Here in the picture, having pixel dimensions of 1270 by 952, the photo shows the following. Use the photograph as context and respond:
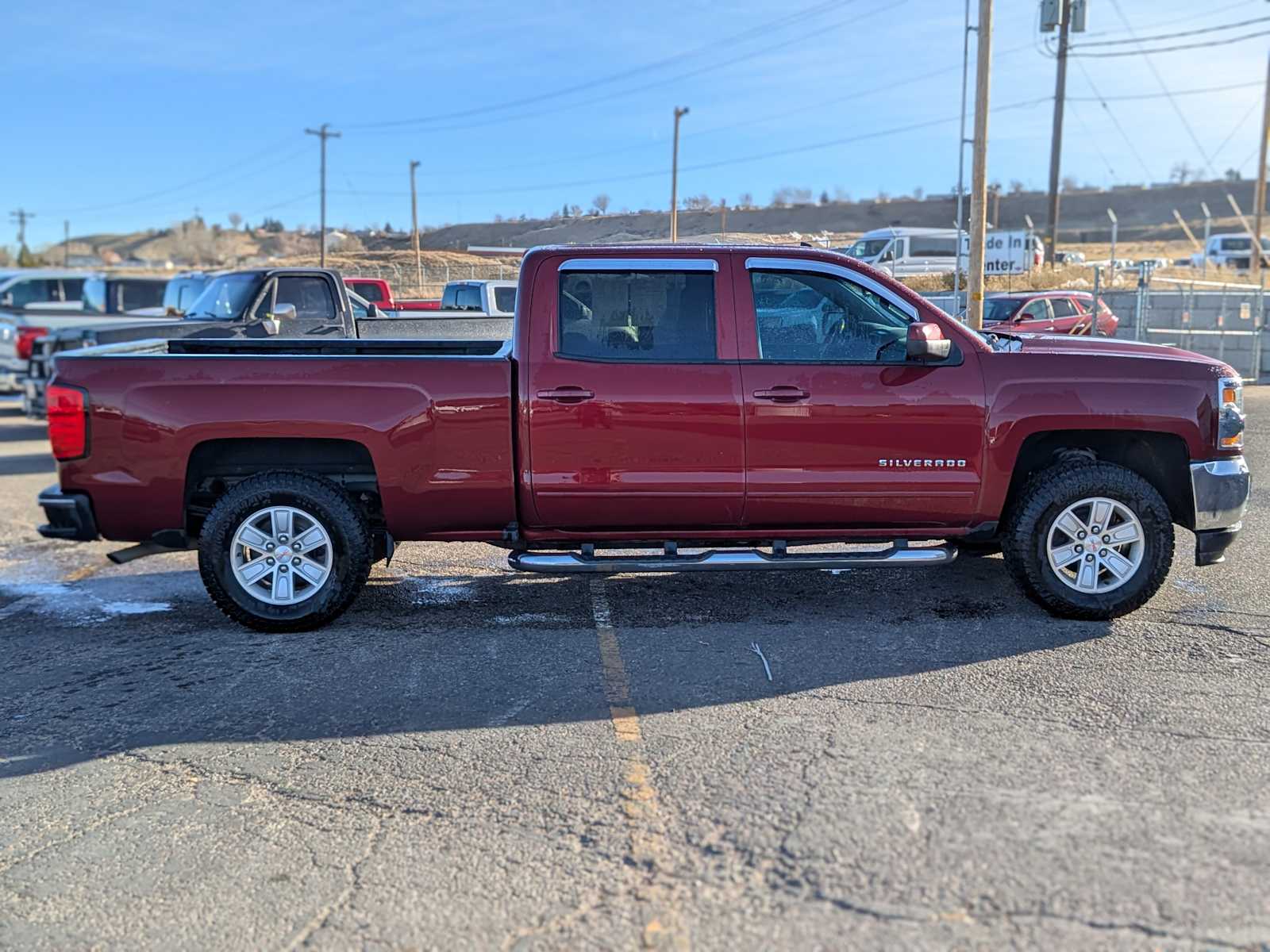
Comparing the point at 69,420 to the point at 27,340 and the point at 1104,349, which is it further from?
the point at 27,340

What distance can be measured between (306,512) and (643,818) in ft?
9.72

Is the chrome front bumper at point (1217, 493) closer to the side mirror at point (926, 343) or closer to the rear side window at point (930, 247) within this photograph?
the side mirror at point (926, 343)

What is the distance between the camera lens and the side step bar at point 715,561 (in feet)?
19.4

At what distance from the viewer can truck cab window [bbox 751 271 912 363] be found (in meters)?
6.09

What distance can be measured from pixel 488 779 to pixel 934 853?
1.60 metres

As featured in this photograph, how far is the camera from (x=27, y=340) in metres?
15.6

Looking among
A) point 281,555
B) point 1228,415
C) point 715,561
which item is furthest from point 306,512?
point 1228,415

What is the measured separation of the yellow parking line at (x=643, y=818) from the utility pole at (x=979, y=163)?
11.9m

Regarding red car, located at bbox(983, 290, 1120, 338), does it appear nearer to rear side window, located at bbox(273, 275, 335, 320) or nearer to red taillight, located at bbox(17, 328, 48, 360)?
rear side window, located at bbox(273, 275, 335, 320)

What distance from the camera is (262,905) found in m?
3.34

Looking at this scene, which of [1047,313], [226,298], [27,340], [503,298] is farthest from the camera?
[1047,313]

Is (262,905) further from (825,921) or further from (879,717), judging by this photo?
(879,717)

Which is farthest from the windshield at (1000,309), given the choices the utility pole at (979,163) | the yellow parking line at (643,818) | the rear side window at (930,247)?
the yellow parking line at (643,818)

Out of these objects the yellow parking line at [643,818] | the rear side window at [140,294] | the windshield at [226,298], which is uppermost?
the rear side window at [140,294]
